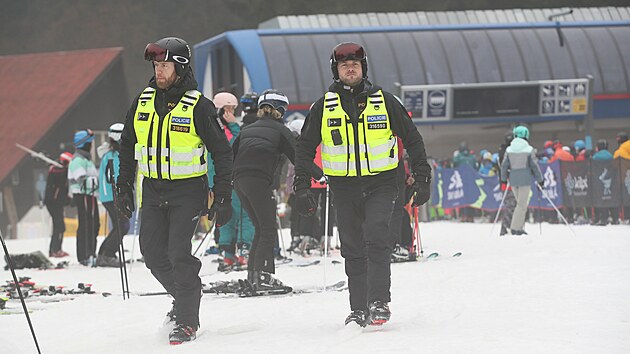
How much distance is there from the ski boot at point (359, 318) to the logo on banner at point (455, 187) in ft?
55.1

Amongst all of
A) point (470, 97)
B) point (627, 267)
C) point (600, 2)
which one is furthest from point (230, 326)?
point (600, 2)

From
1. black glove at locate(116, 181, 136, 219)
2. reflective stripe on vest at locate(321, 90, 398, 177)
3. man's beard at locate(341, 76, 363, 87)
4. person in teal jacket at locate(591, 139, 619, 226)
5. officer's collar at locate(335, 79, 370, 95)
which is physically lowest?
person in teal jacket at locate(591, 139, 619, 226)

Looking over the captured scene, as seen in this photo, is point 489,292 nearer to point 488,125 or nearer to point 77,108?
point 488,125

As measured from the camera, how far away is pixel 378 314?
7348 mm

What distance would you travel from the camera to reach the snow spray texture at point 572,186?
63.1ft

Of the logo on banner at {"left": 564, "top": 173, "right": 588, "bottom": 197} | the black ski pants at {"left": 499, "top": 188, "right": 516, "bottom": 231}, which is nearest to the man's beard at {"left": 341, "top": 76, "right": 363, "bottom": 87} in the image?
the black ski pants at {"left": 499, "top": 188, "right": 516, "bottom": 231}

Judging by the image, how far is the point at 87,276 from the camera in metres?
13.2

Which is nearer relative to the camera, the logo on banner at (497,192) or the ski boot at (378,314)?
the ski boot at (378,314)

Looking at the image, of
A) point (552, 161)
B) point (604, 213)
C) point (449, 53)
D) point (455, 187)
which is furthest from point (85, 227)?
point (449, 53)

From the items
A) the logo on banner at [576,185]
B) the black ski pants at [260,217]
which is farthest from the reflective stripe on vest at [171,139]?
the logo on banner at [576,185]

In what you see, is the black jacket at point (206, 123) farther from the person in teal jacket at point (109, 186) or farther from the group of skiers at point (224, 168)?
the person in teal jacket at point (109, 186)

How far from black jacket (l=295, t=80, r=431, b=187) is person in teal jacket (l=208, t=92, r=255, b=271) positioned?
461cm

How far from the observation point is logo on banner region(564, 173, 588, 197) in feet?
65.2

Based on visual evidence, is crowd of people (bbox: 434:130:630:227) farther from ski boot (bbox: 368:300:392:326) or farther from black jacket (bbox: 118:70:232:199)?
black jacket (bbox: 118:70:232:199)
